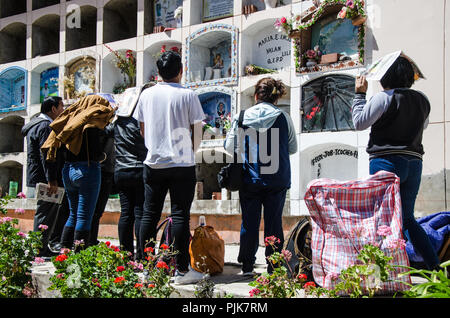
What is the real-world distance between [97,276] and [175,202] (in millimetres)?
728


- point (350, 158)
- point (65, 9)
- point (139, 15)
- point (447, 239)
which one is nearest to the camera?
point (447, 239)

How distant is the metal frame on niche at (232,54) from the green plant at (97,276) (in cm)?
801

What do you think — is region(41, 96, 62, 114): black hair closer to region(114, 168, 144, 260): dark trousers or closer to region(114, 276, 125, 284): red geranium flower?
region(114, 168, 144, 260): dark trousers

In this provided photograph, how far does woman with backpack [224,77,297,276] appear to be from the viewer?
328 cm

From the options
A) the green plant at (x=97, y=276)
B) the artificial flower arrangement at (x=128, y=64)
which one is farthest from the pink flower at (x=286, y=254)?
the artificial flower arrangement at (x=128, y=64)

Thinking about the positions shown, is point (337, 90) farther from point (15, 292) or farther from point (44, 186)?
point (15, 292)

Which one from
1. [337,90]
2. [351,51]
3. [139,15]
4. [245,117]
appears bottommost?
[245,117]

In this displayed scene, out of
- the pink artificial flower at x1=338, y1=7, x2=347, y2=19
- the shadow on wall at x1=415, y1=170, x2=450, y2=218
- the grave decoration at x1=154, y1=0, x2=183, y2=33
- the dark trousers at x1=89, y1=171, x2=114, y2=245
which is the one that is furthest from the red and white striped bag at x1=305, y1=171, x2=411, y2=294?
the grave decoration at x1=154, y1=0, x2=183, y2=33

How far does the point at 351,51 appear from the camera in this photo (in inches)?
343

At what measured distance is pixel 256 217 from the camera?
3316mm

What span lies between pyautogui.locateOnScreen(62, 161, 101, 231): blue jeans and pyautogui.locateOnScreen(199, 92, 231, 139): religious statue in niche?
6751mm

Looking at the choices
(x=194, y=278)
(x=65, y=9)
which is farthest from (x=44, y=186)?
(x=65, y=9)
